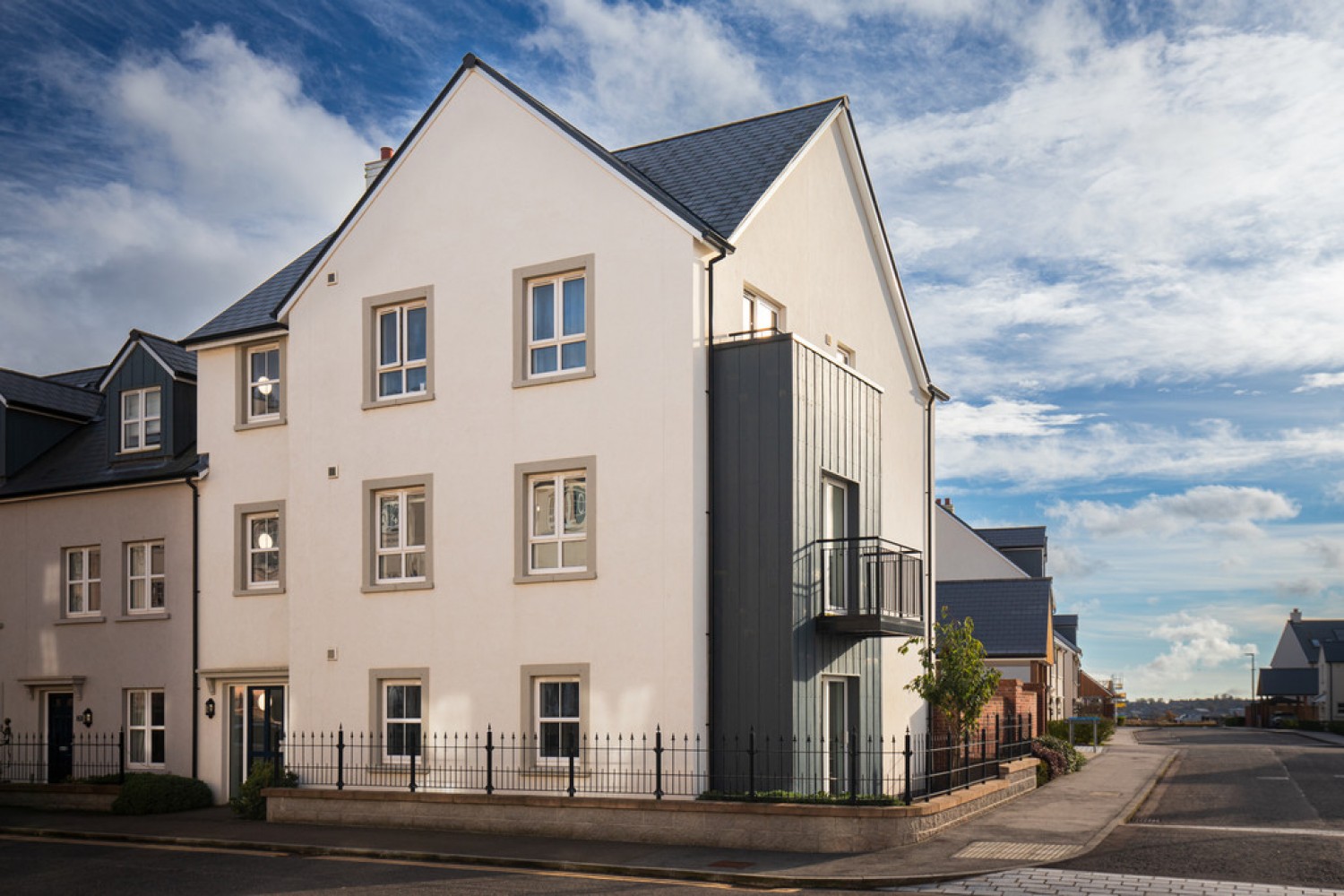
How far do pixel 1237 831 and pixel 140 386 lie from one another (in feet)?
68.9

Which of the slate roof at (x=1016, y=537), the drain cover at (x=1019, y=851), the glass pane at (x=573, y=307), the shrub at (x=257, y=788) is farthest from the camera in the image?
the slate roof at (x=1016, y=537)

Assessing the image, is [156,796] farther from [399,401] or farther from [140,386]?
[140,386]

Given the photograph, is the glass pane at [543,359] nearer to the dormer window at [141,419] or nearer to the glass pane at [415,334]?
the glass pane at [415,334]

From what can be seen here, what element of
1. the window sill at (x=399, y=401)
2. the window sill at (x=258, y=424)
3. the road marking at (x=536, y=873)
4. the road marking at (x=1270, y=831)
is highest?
the window sill at (x=399, y=401)

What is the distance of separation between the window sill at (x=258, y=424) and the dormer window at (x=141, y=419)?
2.80 m

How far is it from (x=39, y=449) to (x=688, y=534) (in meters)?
16.9

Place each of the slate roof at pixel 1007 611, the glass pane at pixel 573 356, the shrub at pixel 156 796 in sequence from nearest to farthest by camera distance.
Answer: the glass pane at pixel 573 356 → the shrub at pixel 156 796 → the slate roof at pixel 1007 611

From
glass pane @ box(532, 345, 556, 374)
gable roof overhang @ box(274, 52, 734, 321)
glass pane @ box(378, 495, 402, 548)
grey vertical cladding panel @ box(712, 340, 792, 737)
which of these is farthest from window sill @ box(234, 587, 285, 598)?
grey vertical cladding panel @ box(712, 340, 792, 737)

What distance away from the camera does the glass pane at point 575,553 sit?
1975 cm

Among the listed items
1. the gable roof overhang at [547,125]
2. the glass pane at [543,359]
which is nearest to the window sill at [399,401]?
the glass pane at [543,359]

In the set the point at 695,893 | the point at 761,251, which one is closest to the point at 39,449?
the point at 761,251

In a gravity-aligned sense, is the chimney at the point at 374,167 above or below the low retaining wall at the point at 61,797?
above

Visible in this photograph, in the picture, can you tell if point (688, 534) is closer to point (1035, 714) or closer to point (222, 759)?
point (222, 759)

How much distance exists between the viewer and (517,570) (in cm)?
2019
